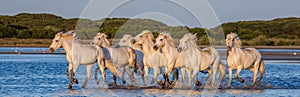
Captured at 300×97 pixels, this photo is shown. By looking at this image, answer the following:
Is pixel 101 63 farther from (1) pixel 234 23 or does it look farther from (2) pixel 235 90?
(1) pixel 234 23

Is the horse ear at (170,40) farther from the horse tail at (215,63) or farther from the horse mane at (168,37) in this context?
the horse tail at (215,63)

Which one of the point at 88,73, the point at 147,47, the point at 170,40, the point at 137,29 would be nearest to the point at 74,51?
the point at 88,73

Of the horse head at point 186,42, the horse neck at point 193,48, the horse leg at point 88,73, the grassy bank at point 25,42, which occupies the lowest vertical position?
the grassy bank at point 25,42

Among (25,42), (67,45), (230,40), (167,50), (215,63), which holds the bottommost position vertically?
(25,42)

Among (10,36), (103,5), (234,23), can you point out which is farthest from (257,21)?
(103,5)

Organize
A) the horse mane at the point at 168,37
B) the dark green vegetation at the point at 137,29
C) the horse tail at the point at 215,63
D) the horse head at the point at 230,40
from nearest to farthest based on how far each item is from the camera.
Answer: the horse mane at the point at 168,37
the horse tail at the point at 215,63
the horse head at the point at 230,40
the dark green vegetation at the point at 137,29

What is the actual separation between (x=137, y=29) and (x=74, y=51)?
13876 mm

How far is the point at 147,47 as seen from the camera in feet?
59.7

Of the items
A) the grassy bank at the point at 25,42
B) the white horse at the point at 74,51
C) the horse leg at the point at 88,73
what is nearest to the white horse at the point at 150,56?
the white horse at the point at 74,51

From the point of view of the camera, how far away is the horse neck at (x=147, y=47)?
59.6ft

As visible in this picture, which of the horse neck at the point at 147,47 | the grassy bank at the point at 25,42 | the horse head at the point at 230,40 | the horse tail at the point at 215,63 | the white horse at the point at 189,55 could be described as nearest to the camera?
the white horse at the point at 189,55

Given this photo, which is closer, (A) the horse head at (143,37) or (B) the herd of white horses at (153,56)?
(B) the herd of white horses at (153,56)

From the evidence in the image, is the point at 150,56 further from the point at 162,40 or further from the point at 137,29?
the point at 137,29

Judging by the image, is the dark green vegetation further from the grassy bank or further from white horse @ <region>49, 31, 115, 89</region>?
white horse @ <region>49, 31, 115, 89</region>
